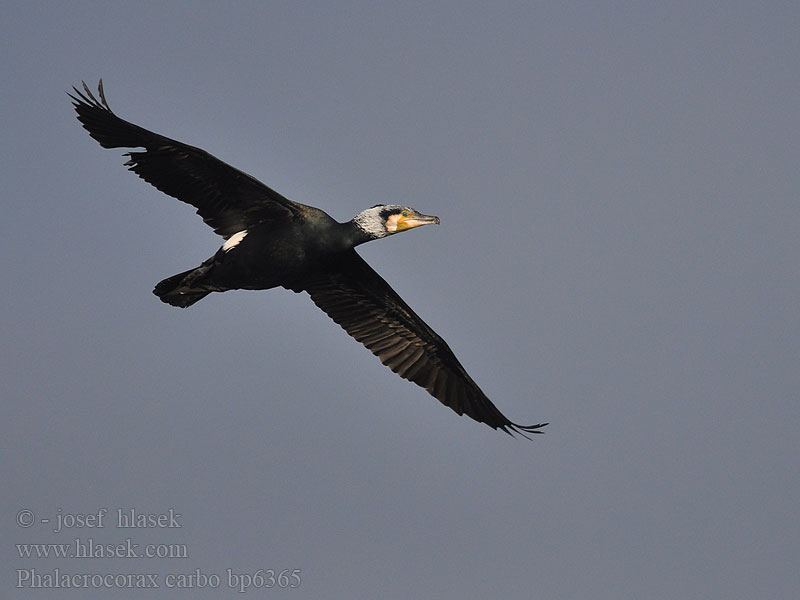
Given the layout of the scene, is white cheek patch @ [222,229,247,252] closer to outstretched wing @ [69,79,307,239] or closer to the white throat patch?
outstretched wing @ [69,79,307,239]

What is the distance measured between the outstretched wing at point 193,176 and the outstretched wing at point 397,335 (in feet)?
4.17

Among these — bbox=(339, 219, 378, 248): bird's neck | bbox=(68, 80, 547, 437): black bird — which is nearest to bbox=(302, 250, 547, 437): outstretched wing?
bbox=(68, 80, 547, 437): black bird

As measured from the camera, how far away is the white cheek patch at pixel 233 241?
11117 millimetres

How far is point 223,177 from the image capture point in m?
10.9

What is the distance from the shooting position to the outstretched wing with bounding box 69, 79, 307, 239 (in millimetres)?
10773

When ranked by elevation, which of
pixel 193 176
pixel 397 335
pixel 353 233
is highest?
pixel 193 176

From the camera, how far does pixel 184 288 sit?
454 inches

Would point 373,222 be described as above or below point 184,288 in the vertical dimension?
above

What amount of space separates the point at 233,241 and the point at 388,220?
1.55 m

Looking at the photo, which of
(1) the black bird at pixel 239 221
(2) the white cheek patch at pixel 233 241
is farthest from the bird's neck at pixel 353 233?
(2) the white cheek patch at pixel 233 241

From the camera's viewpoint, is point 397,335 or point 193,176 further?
point 397,335

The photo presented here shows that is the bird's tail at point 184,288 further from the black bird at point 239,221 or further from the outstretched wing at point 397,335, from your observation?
the outstretched wing at point 397,335

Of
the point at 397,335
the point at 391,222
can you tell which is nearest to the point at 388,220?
the point at 391,222

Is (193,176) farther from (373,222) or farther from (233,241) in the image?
(373,222)
